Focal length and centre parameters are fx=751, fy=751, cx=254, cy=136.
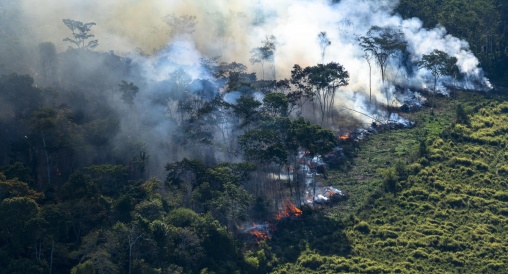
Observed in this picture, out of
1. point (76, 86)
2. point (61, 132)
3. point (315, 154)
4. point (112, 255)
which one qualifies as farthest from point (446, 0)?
point (112, 255)

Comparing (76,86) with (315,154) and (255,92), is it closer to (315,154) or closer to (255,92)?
(255,92)

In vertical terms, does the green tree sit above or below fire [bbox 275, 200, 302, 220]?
above

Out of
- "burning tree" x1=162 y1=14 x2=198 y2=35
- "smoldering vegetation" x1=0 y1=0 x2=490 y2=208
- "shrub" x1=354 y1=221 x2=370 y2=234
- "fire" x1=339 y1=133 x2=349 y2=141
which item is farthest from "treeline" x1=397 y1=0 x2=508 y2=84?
"shrub" x1=354 y1=221 x2=370 y2=234

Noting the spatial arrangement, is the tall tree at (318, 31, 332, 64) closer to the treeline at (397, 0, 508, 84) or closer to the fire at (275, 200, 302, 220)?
the treeline at (397, 0, 508, 84)

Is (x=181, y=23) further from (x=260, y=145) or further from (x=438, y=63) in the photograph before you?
(x=260, y=145)

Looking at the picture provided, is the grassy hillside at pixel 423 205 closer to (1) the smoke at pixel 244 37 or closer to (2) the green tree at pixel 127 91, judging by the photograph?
(1) the smoke at pixel 244 37
